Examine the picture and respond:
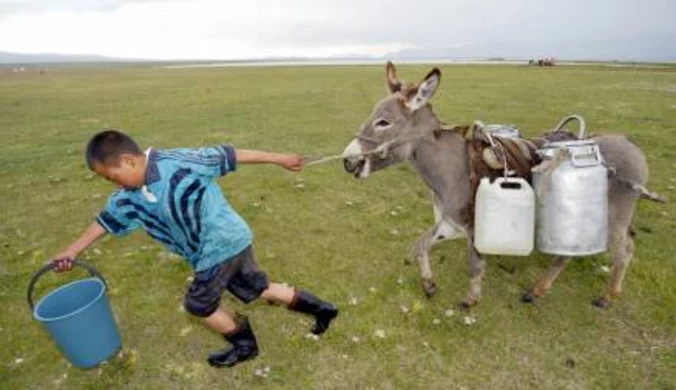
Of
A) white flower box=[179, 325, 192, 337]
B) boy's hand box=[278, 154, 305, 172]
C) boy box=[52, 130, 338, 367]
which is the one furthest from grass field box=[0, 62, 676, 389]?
boy's hand box=[278, 154, 305, 172]

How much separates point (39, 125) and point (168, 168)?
27431 millimetres

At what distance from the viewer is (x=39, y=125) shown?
2797 cm

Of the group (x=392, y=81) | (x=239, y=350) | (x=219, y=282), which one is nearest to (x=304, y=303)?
(x=239, y=350)

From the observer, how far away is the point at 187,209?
17.7ft

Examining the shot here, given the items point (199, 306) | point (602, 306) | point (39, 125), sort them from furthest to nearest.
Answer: point (39, 125) < point (602, 306) < point (199, 306)

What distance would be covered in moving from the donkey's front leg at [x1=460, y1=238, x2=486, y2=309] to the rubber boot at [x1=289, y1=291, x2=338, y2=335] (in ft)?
7.00

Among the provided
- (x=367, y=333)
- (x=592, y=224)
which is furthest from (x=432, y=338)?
(x=592, y=224)

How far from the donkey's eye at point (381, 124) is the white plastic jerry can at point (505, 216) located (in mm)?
1506

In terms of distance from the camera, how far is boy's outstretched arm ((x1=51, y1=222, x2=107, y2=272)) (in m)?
5.48

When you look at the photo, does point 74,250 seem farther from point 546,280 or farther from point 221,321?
point 546,280

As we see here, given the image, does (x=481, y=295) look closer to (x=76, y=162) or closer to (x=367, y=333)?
(x=367, y=333)

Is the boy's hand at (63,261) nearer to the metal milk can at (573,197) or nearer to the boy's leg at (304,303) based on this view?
the boy's leg at (304,303)

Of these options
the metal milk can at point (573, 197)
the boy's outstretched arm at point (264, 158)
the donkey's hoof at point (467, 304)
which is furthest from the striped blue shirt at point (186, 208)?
the metal milk can at point (573, 197)

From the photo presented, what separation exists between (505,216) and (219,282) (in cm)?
368
